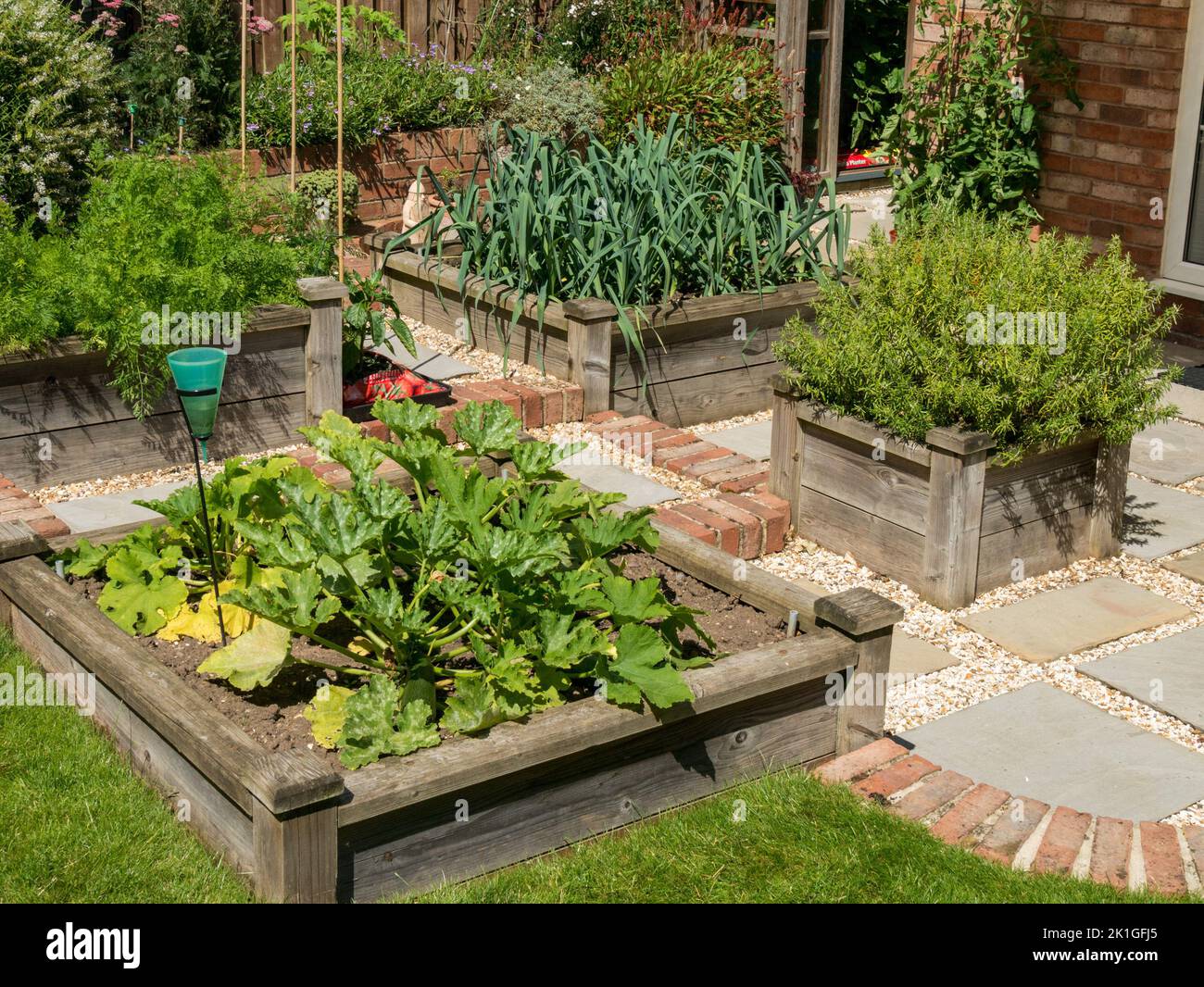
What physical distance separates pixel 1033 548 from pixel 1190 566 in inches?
27.0

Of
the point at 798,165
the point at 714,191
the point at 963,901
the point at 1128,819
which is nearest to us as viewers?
the point at 963,901

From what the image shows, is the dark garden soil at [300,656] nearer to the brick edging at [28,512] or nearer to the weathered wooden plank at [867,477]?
the brick edging at [28,512]

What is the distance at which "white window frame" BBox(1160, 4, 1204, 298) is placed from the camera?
7.90m

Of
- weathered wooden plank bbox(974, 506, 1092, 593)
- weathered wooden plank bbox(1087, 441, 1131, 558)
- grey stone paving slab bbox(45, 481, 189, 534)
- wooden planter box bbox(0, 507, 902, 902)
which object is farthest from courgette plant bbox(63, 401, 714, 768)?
weathered wooden plank bbox(1087, 441, 1131, 558)

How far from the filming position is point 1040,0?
8445 mm

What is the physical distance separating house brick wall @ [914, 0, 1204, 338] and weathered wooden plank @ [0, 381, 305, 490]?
4.68 meters

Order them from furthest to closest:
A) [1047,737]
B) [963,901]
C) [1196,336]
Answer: [1196,336]
[1047,737]
[963,901]

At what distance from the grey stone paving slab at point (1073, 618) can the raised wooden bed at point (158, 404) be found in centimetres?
289

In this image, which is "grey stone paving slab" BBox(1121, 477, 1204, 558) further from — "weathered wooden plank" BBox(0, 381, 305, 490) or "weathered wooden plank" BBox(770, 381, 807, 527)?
"weathered wooden plank" BBox(0, 381, 305, 490)

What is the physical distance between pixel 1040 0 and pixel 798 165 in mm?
3294

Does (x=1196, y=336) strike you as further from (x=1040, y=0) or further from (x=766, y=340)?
(x=766, y=340)

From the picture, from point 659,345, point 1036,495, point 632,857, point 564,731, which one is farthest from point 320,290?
point 632,857

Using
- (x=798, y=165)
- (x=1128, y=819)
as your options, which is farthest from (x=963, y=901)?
(x=798, y=165)

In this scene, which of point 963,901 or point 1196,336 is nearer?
point 963,901
